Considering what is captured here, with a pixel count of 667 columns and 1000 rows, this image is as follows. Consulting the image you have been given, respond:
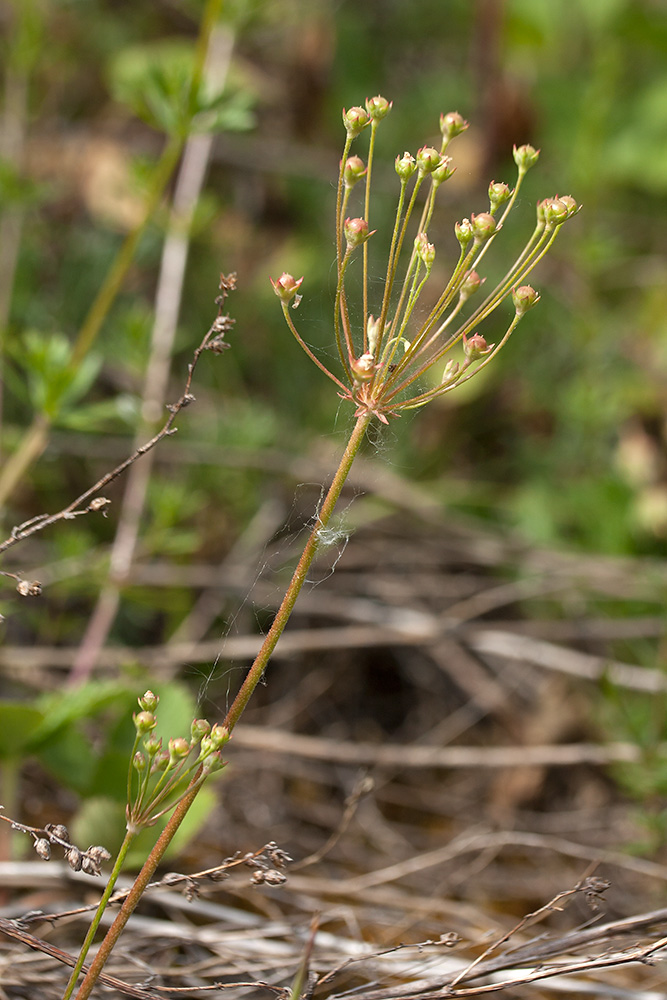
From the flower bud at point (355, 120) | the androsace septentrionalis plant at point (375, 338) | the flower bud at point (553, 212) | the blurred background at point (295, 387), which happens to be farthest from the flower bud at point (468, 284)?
the blurred background at point (295, 387)

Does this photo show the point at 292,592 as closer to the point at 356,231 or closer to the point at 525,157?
the point at 356,231

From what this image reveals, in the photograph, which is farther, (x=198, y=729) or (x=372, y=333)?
(x=372, y=333)

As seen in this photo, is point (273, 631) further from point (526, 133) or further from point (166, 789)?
point (526, 133)

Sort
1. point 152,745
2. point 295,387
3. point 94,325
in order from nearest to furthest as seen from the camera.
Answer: point 152,745, point 94,325, point 295,387

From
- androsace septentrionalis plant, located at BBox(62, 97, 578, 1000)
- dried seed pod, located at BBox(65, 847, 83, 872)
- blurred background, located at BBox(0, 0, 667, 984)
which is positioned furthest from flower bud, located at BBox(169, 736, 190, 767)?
blurred background, located at BBox(0, 0, 667, 984)

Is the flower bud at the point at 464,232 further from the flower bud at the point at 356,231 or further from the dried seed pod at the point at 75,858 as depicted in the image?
the dried seed pod at the point at 75,858

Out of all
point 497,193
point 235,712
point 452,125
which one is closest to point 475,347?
point 497,193

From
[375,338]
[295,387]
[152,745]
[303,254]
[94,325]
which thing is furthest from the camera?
[303,254]
